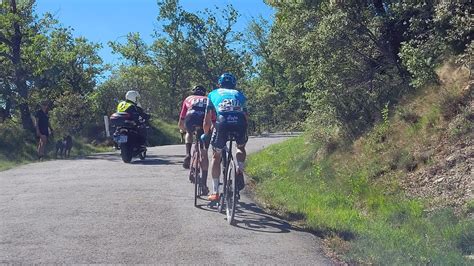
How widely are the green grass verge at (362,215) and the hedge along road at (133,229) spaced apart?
0.46 metres

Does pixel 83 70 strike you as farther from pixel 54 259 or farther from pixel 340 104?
pixel 54 259

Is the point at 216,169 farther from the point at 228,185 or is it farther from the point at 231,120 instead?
the point at 231,120

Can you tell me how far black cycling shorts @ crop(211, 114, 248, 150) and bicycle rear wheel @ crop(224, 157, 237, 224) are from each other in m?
0.27

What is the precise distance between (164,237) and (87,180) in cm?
497

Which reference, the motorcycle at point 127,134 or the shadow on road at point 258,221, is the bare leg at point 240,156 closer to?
the shadow on road at point 258,221

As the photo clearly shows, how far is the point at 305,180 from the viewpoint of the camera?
37.2 ft

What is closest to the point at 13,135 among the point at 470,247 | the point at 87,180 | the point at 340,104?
the point at 87,180

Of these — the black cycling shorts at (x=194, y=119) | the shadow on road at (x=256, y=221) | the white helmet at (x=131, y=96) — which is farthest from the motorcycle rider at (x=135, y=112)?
the shadow on road at (x=256, y=221)

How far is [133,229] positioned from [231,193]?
1.38 meters

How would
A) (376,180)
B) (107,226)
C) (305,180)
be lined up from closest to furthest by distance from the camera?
1. (107,226)
2. (376,180)
3. (305,180)

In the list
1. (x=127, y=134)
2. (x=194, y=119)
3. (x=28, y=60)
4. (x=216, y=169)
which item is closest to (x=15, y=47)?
(x=28, y=60)

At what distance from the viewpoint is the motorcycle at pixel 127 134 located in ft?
49.8

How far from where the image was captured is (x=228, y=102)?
26.5 ft

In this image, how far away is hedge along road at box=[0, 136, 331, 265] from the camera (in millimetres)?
6316
